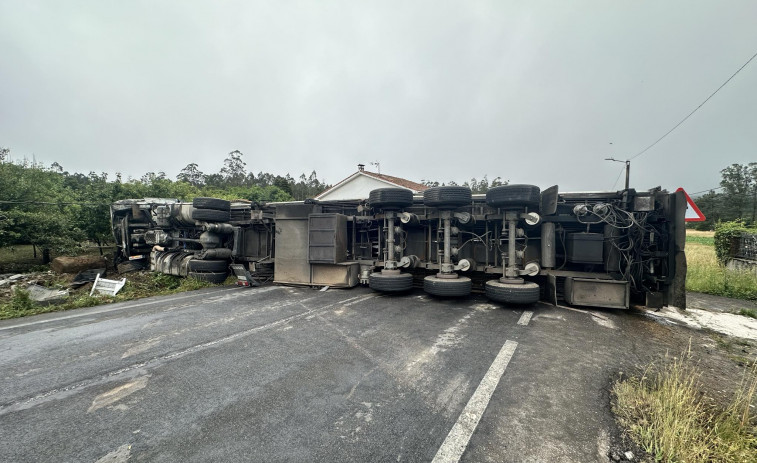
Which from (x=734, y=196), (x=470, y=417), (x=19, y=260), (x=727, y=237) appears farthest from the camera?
(x=734, y=196)

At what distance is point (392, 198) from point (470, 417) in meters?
4.14

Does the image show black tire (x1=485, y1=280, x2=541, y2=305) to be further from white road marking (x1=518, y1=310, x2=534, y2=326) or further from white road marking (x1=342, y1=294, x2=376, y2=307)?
white road marking (x1=342, y1=294, x2=376, y2=307)

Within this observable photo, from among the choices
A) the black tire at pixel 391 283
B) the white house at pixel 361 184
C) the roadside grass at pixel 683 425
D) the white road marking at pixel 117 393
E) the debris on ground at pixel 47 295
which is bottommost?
the debris on ground at pixel 47 295

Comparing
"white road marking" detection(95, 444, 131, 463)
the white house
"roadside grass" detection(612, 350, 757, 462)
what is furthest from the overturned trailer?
the white house

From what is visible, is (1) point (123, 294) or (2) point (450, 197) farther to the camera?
(1) point (123, 294)

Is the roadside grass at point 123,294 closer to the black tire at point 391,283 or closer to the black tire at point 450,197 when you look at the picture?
the black tire at point 391,283

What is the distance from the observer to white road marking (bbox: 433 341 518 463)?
4.93 ft

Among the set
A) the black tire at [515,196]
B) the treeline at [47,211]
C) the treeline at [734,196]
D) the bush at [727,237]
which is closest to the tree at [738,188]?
the treeline at [734,196]

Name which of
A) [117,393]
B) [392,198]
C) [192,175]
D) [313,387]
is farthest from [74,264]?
[192,175]

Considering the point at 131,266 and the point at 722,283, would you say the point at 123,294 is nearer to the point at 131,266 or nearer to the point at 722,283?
the point at 131,266

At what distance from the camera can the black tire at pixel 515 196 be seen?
15.2ft

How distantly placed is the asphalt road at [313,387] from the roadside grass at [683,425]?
0.49 feet

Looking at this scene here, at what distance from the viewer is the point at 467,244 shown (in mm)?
6043

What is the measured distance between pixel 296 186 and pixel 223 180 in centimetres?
1101
